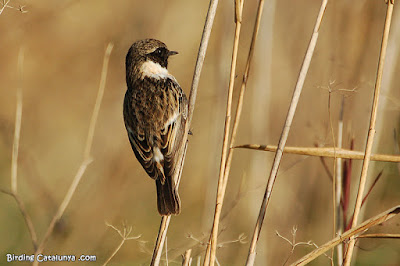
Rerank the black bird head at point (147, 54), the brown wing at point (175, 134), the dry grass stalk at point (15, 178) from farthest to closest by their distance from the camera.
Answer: the black bird head at point (147, 54), the brown wing at point (175, 134), the dry grass stalk at point (15, 178)

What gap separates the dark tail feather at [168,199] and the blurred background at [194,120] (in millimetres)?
966

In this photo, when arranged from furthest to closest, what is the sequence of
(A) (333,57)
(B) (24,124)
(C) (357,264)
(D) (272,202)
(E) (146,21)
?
1. (B) (24,124)
2. (E) (146,21)
3. (D) (272,202)
4. (C) (357,264)
5. (A) (333,57)

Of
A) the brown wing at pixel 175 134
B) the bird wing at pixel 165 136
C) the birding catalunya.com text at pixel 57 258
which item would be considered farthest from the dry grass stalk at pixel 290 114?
the birding catalunya.com text at pixel 57 258

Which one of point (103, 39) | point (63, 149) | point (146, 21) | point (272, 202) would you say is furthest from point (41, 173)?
point (272, 202)

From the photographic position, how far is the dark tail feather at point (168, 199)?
3.59 m

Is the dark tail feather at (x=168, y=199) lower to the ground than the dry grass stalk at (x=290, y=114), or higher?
lower

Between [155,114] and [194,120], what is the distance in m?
1.88

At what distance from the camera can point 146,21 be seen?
6.20 m

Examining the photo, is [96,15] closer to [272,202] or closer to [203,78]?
[203,78]

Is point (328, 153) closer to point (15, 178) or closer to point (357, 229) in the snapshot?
point (357, 229)

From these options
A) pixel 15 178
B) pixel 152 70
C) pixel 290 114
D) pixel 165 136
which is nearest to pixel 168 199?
pixel 165 136

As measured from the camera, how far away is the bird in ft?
13.3

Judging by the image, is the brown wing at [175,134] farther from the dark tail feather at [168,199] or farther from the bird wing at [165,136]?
the dark tail feather at [168,199]

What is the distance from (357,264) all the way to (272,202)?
97cm
